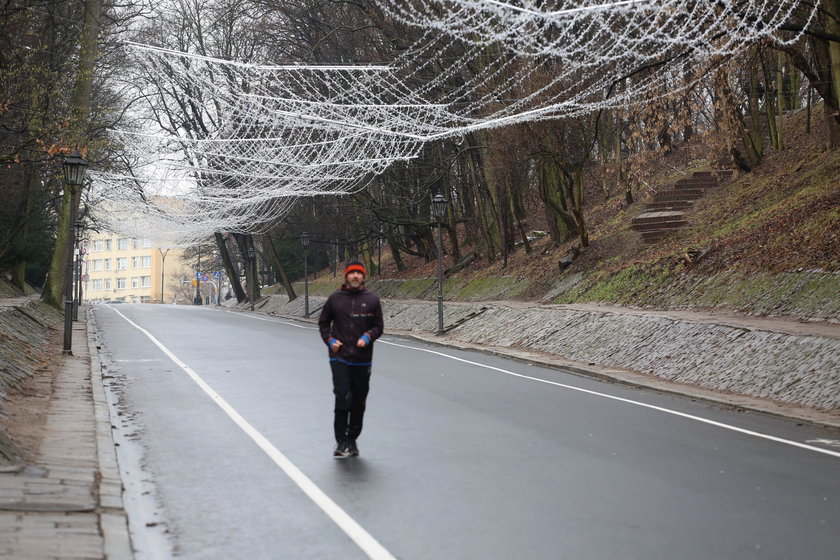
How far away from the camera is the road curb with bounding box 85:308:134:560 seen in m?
5.39

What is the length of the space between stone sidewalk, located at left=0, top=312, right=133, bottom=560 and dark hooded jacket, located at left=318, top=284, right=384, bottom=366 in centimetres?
216

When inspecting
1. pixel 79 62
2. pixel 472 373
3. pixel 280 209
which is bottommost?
pixel 472 373

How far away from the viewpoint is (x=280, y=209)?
141ft

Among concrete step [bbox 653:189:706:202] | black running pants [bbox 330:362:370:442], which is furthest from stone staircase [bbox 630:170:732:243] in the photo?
black running pants [bbox 330:362:370:442]

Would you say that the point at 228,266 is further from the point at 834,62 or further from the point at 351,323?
the point at 351,323


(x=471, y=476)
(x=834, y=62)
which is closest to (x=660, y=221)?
(x=834, y=62)

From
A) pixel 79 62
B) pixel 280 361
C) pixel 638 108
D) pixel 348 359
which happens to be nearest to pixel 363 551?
pixel 348 359

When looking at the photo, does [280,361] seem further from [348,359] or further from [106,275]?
[106,275]

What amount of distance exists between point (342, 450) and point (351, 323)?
115 centimetres

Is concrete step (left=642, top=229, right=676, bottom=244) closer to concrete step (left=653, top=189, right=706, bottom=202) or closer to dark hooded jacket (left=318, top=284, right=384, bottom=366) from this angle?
concrete step (left=653, top=189, right=706, bottom=202)

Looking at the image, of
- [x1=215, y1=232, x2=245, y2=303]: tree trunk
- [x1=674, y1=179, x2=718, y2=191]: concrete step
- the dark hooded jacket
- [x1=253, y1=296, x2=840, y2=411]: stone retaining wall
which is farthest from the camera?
[x1=215, y1=232, x2=245, y2=303]: tree trunk

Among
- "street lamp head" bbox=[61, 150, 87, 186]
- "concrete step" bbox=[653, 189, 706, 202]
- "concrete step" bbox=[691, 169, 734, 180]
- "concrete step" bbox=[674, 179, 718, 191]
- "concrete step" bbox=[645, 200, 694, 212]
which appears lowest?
"street lamp head" bbox=[61, 150, 87, 186]

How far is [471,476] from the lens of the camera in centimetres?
762

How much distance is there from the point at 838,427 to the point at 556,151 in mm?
19158
